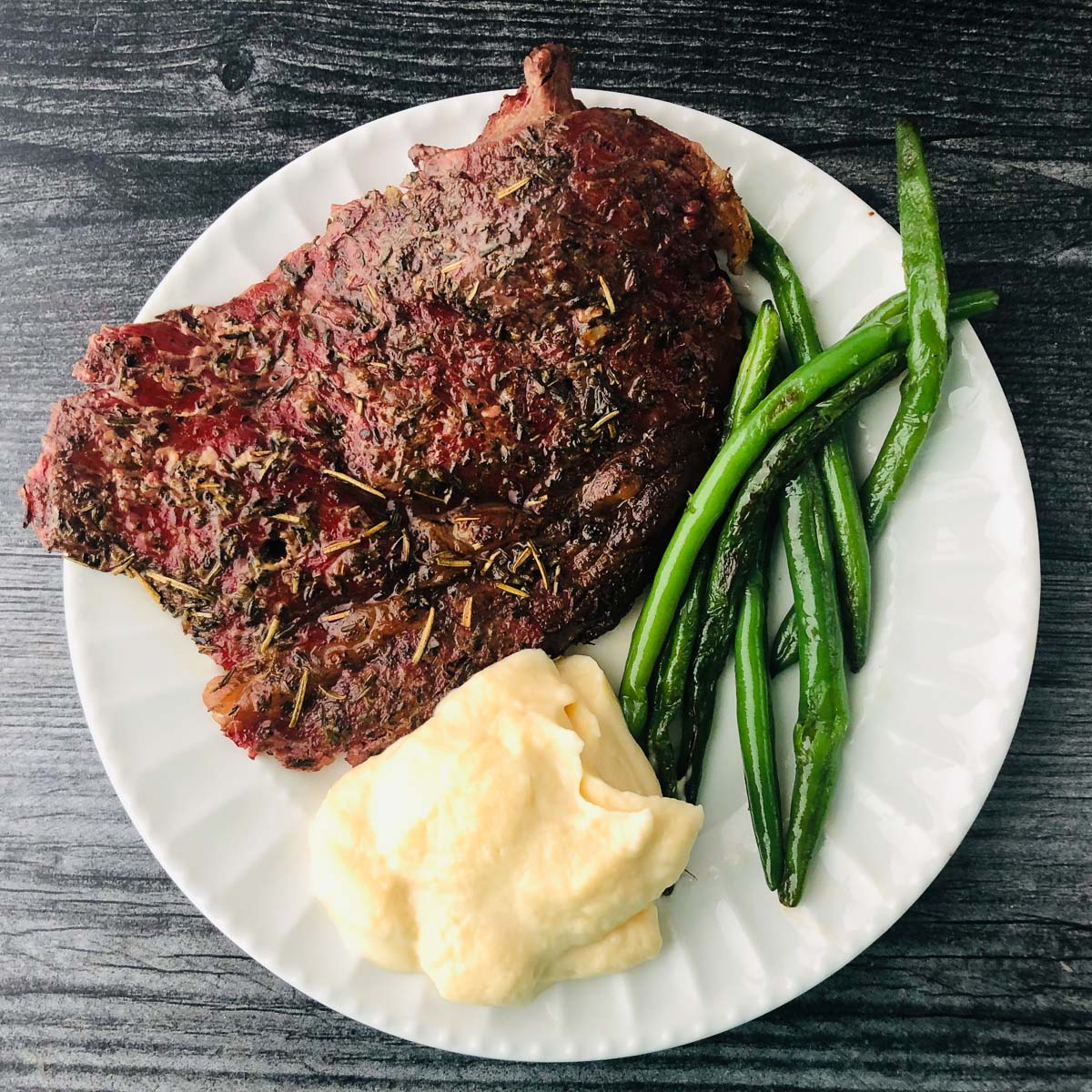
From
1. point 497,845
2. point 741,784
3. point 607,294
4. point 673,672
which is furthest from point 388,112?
point 741,784

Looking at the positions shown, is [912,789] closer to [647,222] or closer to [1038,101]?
[647,222]

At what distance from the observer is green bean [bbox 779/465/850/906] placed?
10.7 feet

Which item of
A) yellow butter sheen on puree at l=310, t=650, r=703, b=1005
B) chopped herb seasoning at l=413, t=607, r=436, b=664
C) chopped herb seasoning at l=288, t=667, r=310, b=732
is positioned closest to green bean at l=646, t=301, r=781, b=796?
yellow butter sheen on puree at l=310, t=650, r=703, b=1005

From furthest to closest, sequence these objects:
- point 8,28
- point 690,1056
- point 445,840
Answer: point 8,28 < point 690,1056 < point 445,840

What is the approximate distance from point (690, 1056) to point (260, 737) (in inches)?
96.8

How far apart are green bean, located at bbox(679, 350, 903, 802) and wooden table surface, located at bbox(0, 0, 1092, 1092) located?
1166mm

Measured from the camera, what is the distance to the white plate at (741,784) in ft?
10.8

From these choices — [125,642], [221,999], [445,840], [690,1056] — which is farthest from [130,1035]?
[690,1056]

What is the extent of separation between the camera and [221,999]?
391 cm

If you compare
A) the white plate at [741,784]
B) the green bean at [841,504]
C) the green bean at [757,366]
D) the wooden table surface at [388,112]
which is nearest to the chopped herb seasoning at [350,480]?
the white plate at [741,784]

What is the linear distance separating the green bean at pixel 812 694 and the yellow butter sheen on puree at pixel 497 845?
0.50 meters

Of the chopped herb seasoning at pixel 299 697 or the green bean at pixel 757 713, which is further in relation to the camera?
the green bean at pixel 757 713

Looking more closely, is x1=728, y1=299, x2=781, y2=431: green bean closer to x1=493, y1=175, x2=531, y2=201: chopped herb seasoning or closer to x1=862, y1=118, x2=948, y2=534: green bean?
x1=862, y1=118, x2=948, y2=534: green bean

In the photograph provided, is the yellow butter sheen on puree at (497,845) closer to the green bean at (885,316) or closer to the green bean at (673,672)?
the green bean at (673,672)
